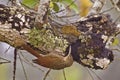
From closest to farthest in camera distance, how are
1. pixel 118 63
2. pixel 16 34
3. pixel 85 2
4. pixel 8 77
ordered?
pixel 16 34 → pixel 85 2 → pixel 8 77 → pixel 118 63

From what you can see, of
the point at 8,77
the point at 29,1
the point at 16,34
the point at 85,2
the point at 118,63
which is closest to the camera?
the point at 16,34

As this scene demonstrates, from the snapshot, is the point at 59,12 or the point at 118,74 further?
the point at 118,74

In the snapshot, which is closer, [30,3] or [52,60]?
[52,60]

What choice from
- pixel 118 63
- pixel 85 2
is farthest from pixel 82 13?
pixel 118 63

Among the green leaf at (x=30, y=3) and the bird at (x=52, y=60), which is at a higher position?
the green leaf at (x=30, y=3)

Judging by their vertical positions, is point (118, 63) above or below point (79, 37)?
Result: below

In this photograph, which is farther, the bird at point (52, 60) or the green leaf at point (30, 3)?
the green leaf at point (30, 3)

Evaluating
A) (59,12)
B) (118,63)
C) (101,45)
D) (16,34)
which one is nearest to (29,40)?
(16,34)

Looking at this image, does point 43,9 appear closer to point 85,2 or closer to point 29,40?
point 29,40

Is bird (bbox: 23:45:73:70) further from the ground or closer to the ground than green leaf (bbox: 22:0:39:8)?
closer to the ground

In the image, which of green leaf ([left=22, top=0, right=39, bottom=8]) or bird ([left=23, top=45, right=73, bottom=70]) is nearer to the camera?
bird ([left=23, top=45, right=73, bottom=70])

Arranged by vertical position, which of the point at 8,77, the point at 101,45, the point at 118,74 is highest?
the point at 101,45
